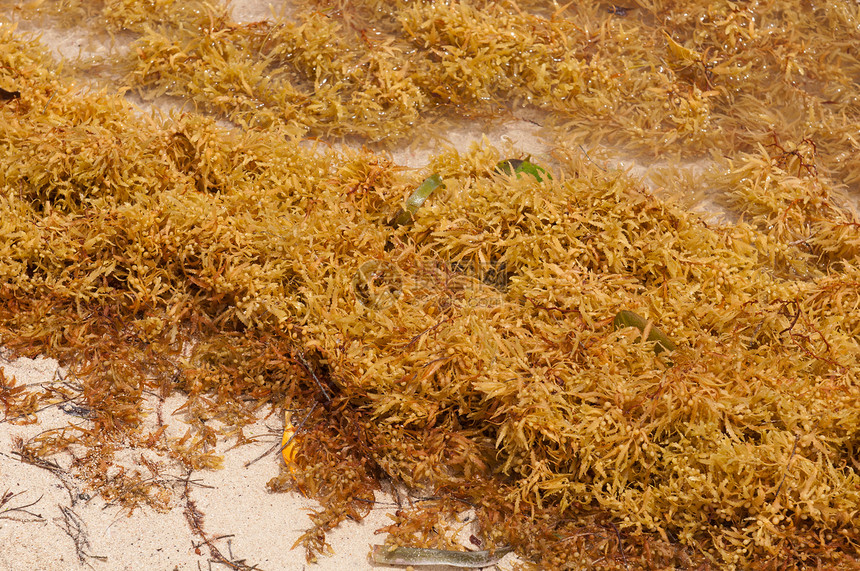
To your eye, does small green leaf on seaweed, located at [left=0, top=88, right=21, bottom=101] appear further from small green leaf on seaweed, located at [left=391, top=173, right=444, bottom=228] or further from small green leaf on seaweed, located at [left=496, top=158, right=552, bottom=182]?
small green leaf on seaweed, located at [left=496, top=158, right=552, bottom=182]

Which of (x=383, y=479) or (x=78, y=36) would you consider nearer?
(x=383, y=479)

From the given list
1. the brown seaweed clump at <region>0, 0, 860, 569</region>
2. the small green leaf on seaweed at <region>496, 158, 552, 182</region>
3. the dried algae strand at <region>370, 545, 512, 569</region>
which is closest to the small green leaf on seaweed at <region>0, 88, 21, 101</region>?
the brown seaweed clump at <region>0, 0, 860, 569</region>

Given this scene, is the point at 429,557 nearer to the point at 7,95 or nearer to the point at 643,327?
the point at 643,327

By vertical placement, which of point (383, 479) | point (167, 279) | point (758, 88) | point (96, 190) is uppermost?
point (758, 88)

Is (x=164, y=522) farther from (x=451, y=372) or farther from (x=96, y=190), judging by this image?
(x=96, y=190)

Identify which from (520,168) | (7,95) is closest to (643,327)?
(520,168)

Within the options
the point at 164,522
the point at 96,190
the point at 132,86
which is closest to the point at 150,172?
the point at 96,190

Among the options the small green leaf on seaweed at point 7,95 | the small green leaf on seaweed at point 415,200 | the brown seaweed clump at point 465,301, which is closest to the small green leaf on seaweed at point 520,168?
the brown seaweed clump at point 465,301
